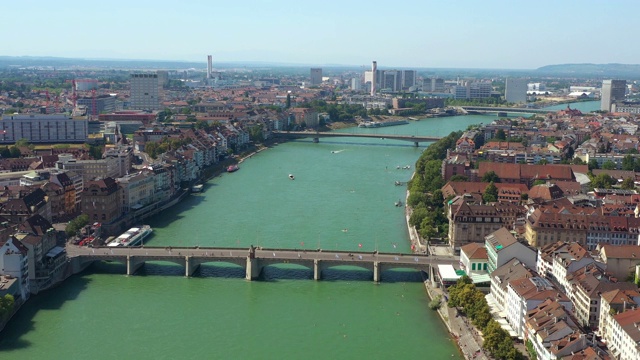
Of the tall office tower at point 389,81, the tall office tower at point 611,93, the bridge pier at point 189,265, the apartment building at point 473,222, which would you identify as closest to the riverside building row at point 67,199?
the bridge pier at point 189,265

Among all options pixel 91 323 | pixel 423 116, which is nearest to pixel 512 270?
pixel 91 323

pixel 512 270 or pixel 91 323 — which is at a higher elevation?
pixel 512 270

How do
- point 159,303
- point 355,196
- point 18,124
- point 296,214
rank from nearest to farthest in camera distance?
point 159,303 < point 296,214 < point 355,196 < point 18,124

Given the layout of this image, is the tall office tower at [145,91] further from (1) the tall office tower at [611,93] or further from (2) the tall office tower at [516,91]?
(1) the tall office tower at [611,93]

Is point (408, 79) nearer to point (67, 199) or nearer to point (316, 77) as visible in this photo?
point (316, 77)

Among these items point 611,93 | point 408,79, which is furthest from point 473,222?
point 408,79

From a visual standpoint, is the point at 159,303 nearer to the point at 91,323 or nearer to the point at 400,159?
the point at 91,323

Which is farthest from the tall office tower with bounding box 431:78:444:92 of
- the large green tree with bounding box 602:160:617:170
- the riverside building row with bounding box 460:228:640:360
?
the riverside building row with bounding box 460:228:640:360

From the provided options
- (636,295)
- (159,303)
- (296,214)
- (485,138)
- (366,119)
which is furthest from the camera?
(366,119)
